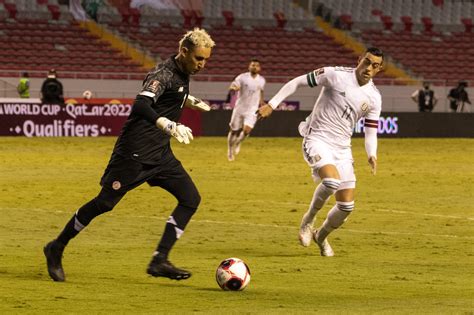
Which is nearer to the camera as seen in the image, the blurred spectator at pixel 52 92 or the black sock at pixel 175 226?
the black sock at pixel 175 226

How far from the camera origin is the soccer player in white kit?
41.9ft

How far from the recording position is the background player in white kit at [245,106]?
28250 millimetres

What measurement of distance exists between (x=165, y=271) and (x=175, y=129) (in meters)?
1.43

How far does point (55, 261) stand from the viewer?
1042 cm

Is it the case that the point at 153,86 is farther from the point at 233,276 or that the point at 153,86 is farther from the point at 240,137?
the point at 240,137

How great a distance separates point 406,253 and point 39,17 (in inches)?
1492

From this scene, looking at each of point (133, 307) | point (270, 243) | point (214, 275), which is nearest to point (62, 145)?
point (270, 243)

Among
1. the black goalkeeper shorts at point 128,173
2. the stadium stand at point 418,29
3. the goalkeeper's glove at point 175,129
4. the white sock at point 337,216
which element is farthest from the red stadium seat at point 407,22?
the goalkeeper's glove at point 175,129

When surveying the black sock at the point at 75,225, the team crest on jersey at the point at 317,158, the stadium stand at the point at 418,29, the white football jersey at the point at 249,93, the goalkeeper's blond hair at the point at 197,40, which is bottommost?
the stadium stand at the point at 418,29

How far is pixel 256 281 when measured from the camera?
10.7 m

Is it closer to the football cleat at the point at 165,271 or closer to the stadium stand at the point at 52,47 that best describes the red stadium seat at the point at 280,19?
the stadium stand at the point at 52,47

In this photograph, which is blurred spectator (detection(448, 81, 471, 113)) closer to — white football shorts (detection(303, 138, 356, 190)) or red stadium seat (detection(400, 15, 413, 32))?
red stadium seat (detection(400, 15, 413, 32))

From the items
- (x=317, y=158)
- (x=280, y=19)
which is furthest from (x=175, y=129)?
(x=280, y=19)

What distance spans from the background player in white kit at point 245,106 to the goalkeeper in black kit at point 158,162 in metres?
17.5
